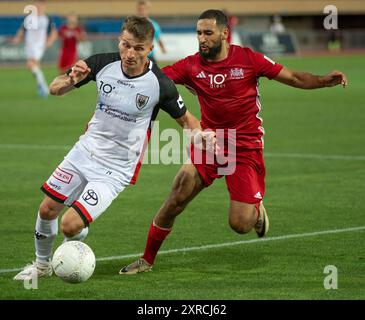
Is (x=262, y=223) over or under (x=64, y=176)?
under

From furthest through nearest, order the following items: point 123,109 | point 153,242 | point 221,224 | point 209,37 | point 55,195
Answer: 1. point 221,224
2. point 209,37
3. point 153,242
4. point 123,109
5. point 55,195

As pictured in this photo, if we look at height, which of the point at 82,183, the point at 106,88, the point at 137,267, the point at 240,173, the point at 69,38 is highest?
the point at 69,38

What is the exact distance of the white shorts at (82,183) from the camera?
8.87 metres

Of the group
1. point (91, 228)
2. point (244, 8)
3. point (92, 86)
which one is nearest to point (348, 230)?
point (91, 228)

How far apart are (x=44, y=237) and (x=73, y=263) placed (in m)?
0.77

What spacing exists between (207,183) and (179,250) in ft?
2.78

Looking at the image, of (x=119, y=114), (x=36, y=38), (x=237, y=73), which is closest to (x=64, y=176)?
(x=119, y=114)

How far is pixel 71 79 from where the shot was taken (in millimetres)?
8797

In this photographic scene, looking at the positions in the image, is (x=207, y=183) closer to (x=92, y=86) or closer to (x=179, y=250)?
(x=179, y=250)

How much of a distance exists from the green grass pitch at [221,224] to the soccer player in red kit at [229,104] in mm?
470

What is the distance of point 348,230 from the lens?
11391mm
